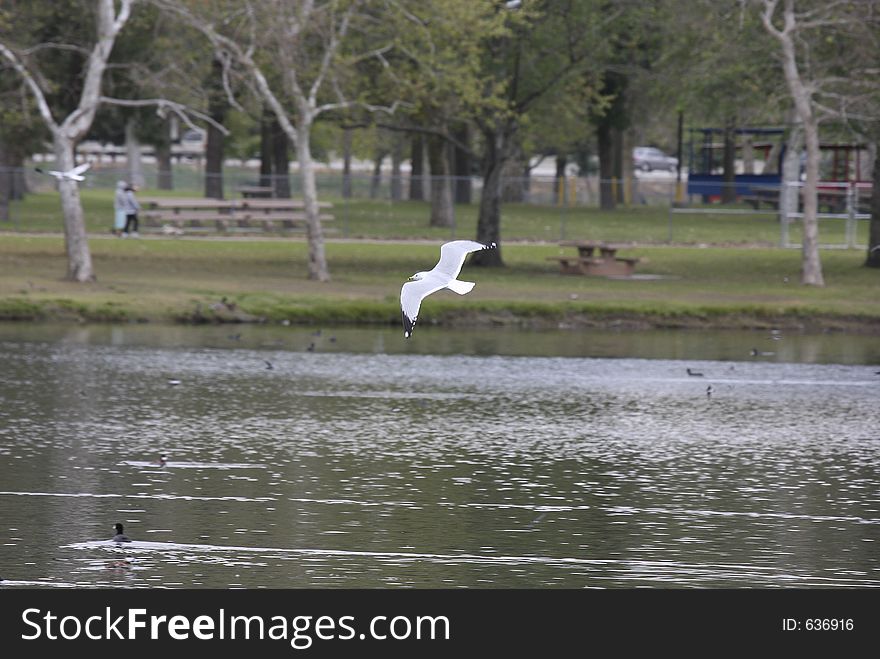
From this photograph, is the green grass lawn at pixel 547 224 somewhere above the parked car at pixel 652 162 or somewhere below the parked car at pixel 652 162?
below

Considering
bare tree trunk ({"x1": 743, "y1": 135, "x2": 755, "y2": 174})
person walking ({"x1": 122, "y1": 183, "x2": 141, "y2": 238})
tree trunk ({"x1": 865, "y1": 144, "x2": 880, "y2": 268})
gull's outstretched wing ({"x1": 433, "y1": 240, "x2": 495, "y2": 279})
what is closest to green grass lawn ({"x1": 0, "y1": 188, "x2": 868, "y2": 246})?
person walking ({"x1": 122, "y1": 183, "x2": 141, "y2": 238})

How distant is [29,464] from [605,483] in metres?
6.83

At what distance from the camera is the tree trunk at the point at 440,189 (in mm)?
50247

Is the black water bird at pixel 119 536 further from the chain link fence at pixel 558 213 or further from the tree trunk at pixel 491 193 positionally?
the tree trunk at pixel 491 193

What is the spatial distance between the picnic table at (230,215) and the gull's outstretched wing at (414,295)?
2938cm

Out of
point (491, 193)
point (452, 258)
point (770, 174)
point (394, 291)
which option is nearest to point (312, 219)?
point (394, 291)

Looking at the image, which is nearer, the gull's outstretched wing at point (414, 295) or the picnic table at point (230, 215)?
the gull's outstretched wing at point (414, 295)

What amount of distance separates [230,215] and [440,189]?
22.3ft

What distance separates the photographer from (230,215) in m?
48.2

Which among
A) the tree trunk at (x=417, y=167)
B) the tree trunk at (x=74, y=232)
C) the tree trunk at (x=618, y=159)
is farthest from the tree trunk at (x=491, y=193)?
the tree trunk at (x=618, y=159)

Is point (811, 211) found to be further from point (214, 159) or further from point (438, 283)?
point (214, 159)

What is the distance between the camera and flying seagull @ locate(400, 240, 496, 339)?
15906mm

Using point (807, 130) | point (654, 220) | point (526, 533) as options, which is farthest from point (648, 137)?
point (526, 533)

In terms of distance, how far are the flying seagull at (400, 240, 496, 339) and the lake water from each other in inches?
91.0
